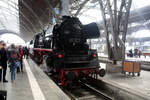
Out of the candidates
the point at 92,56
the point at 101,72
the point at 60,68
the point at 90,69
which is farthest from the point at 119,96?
the point at 60,68

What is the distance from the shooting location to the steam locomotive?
18.2ft

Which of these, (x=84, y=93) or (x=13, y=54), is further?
(x=84, y=93)

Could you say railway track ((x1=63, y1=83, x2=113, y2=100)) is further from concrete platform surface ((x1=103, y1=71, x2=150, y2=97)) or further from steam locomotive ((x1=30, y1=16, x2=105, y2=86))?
concrete platform surface ((x1=103, y1=71, x2=150, y2=97))

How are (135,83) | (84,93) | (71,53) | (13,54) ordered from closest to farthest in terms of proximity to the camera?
1. (13,54)
2. (84,93)
3. (71,53)
4. (135,83)

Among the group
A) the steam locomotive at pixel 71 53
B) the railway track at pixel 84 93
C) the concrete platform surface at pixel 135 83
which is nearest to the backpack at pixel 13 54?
the steam locomotive at pixel 71 53

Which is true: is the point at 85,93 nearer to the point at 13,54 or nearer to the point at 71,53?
the point at 71,53

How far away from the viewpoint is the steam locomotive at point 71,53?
5.55 meters

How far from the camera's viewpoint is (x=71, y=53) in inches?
242

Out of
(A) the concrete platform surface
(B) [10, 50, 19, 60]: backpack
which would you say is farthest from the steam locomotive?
(B) [10, 50, 19, 60]: backpack

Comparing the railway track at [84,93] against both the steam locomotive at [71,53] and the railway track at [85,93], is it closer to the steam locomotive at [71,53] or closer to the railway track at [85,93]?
the railway track at [85,93]

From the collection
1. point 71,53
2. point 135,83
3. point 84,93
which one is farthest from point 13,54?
point 135,83

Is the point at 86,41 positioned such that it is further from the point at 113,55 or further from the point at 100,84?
the point at 113,55

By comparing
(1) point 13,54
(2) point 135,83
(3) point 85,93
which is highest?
(1) point 13,54

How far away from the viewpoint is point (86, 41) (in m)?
7.05
